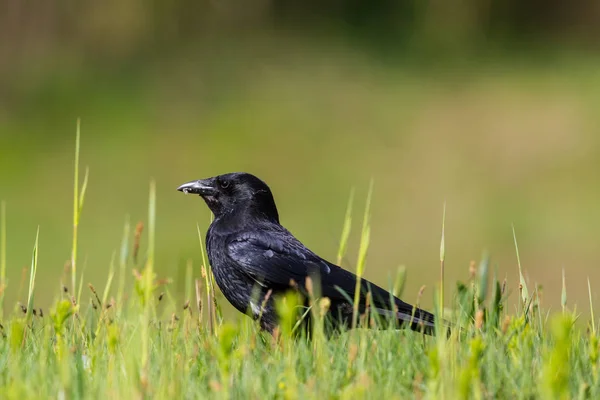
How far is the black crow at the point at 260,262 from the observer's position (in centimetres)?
464

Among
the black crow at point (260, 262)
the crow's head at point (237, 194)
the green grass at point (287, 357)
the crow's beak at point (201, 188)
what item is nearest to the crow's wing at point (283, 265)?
the black crow at point (260, 262)

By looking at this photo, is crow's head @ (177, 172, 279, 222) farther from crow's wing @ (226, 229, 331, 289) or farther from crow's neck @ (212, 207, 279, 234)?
crow's wing @ (226, 229, 331, 289)

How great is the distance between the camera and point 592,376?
3414mm

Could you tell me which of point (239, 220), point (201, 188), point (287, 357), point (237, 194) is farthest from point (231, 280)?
point (287, 357)

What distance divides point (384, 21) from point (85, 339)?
13.3 meters

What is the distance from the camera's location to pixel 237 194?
531cm

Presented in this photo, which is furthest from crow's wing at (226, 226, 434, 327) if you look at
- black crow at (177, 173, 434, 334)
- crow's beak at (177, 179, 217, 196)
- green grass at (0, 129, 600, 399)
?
green grass at (0, 129, 600, 399)

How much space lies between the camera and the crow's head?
5.27 metres

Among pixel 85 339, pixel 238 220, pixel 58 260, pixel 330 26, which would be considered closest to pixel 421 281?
pixel 58 260

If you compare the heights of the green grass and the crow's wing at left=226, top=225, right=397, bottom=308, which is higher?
the crow's wing at left=226, top=225, right=397, bottom=308

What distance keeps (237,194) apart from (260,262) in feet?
2.03

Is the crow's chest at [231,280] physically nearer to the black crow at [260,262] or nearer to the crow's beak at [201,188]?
the black crow at [260,262]

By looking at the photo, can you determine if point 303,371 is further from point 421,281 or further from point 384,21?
point 384,21

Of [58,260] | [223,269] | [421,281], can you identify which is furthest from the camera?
[58,260]
